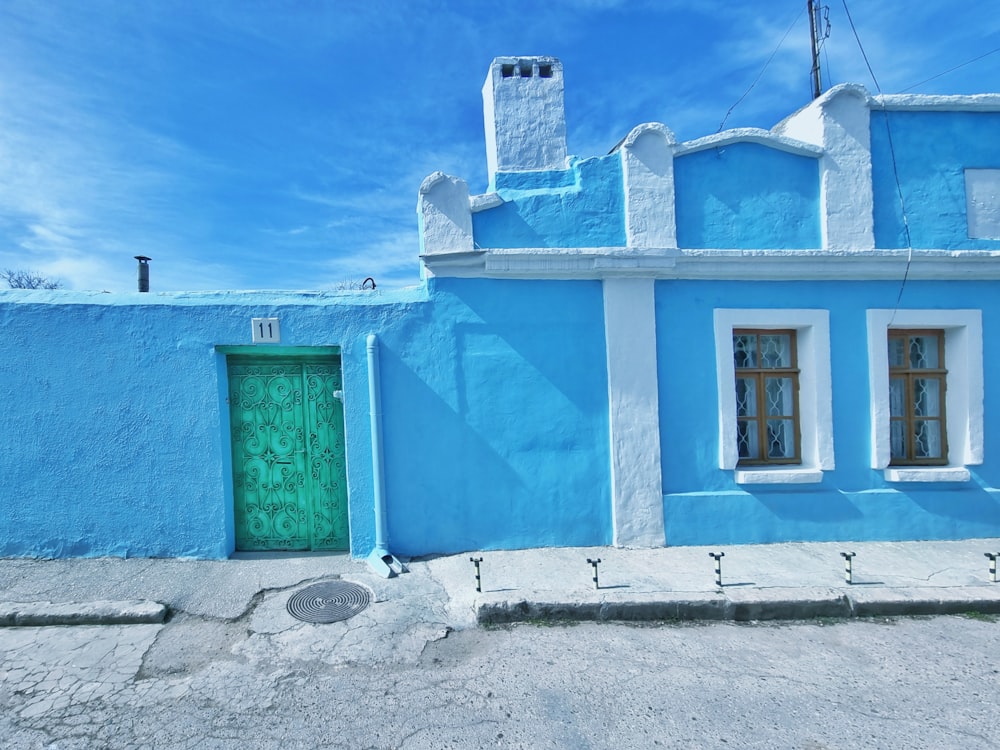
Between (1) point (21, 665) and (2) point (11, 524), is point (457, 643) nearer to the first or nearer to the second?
(1) point (21, 665)

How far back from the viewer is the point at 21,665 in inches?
143

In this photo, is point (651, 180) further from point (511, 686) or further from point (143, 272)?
point (143, 272)

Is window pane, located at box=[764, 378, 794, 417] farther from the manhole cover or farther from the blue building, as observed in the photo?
the manhole cover

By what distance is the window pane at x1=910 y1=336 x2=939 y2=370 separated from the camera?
19.7 ft

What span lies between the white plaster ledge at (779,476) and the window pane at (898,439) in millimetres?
1077

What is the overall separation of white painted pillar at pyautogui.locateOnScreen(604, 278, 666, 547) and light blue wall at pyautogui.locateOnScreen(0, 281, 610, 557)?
13 cm

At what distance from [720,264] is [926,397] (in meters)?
2.82

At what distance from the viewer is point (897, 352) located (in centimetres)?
597

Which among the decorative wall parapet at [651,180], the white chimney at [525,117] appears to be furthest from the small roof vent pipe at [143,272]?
the decorative wall parapet at [651,180]

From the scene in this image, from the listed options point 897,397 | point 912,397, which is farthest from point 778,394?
point 912,397

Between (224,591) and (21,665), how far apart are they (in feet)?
4.27

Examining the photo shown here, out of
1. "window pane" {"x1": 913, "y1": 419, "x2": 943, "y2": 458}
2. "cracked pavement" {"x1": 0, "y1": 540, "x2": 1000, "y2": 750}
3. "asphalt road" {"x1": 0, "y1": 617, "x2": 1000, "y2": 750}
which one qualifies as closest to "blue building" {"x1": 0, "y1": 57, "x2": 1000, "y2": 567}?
"window pane" {"x1": 913, "y1": 419, "x2": 943, "y2": 458}

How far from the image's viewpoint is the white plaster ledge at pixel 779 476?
18.1ft

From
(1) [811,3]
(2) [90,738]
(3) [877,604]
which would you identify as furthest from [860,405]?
(2) [90,738]
